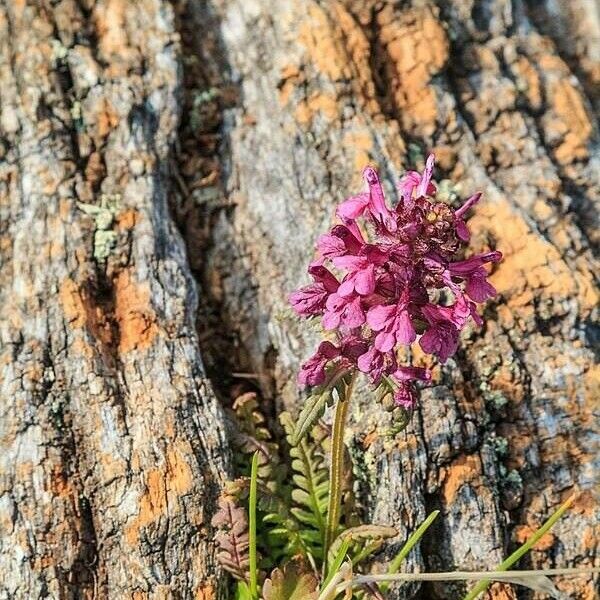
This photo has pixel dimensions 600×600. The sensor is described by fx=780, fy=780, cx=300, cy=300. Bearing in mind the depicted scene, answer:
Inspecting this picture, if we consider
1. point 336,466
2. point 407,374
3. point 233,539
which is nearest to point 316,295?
point 407,374

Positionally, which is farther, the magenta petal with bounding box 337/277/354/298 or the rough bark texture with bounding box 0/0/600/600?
the rough bark texture with bounding box 0/0/600/600

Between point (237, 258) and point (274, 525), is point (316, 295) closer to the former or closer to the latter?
point (274, 525)

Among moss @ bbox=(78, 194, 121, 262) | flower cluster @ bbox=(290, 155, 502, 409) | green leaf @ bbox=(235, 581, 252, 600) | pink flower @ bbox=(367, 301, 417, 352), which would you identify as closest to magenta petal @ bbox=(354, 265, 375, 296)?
flower cluster @ bbox=(290, 155, 502, 409)

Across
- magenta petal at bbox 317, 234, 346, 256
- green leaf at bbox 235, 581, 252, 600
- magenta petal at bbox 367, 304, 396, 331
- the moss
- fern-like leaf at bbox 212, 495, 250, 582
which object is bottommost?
green leaf at bbox 235, 581, 252, 600

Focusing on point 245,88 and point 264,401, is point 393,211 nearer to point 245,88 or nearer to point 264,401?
point 264,401

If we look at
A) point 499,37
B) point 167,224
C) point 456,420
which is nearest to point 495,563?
point 456,420

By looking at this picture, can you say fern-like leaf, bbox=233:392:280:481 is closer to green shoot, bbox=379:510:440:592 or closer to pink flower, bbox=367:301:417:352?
green shoot, bbox=379:510:440:592
